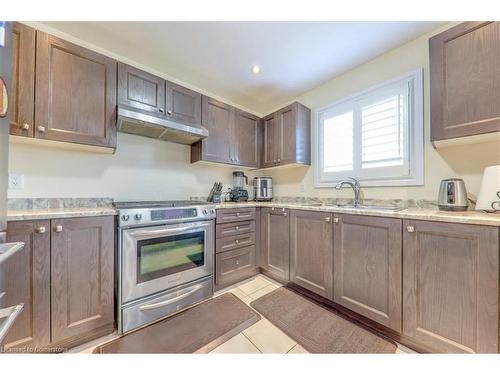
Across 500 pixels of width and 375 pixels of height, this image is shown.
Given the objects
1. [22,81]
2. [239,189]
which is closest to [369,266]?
[239,189]

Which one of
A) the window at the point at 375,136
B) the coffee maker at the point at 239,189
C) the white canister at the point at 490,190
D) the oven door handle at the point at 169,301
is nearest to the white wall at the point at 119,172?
the coffee maker at the point at 239,189

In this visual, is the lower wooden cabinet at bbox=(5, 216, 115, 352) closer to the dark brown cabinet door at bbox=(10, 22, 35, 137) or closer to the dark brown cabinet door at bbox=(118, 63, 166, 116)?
the dark brown cabinet door at bbox=(10, 22, 35, 137)

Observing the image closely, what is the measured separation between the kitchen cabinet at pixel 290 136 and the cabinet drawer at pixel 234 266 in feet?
4.02

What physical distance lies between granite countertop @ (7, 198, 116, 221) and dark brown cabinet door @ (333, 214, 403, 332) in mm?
1798

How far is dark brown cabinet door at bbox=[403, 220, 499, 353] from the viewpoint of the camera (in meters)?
0.98

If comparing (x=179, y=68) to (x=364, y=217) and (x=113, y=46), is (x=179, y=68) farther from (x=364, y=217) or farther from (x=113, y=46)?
(x=364, y=217)

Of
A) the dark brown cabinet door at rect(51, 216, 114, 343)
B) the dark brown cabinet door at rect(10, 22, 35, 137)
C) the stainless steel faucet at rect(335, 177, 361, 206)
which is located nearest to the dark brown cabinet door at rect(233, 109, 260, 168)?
the stainless steel faucet at rect(335, 177, 361, 206)

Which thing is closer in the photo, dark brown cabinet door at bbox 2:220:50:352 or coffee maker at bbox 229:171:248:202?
dark brown cabinet door at bbox 2:220:50:352

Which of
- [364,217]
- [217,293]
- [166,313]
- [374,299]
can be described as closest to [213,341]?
[166,313]

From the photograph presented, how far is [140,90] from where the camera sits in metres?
1.74

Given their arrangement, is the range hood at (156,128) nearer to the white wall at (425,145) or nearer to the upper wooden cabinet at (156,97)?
the upper wooden cabinet at (156,97)

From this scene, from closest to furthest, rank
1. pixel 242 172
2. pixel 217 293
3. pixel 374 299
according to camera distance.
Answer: pixel 374 299
pixel 217 293
pixel 242 172

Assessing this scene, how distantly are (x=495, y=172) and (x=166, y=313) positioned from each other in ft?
8.31

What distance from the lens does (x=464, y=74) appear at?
1.22 m
